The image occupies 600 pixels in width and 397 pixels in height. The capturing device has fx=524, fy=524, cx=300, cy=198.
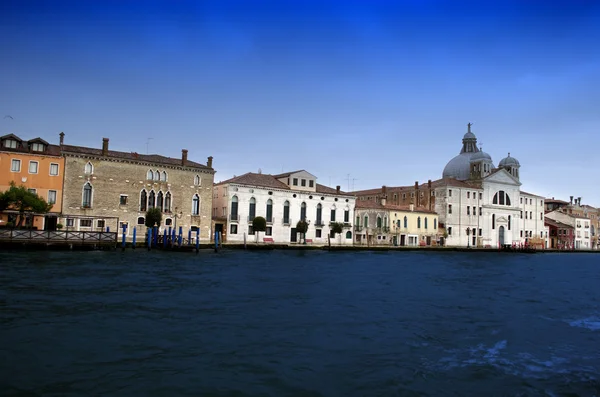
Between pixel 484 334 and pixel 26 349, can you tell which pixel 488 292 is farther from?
pixel 26 349

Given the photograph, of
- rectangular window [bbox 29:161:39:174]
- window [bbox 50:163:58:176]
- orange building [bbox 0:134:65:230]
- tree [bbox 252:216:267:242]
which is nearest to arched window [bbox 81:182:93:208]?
orange building [bbox 0:134:65:230]

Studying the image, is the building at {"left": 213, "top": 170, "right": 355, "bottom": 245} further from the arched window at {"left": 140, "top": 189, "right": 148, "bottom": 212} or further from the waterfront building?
the arched window at {"left": 140, "top": 189, "right": 148, "bottom": 212}

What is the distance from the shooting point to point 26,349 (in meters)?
8.95

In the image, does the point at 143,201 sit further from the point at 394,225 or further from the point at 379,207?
the point at 394,225

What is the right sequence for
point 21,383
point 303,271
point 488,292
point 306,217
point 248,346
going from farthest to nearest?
point 306,217
point 303,271
point 488,292
point 248,346
point 21,383

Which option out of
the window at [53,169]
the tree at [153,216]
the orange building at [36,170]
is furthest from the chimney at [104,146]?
the tree at [153,216]

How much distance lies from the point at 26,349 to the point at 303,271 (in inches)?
677

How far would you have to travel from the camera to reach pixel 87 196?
1531 inches

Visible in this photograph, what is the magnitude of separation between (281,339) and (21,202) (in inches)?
1100

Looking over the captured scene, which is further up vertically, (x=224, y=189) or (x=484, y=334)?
(x=224, y=189)

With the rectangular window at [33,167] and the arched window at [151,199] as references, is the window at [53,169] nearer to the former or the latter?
the rectangular window at [33,167]

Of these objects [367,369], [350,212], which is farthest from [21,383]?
[350,212]

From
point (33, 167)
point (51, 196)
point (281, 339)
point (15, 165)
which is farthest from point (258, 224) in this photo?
point (281, 339)

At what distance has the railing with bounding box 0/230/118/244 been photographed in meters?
30.2
